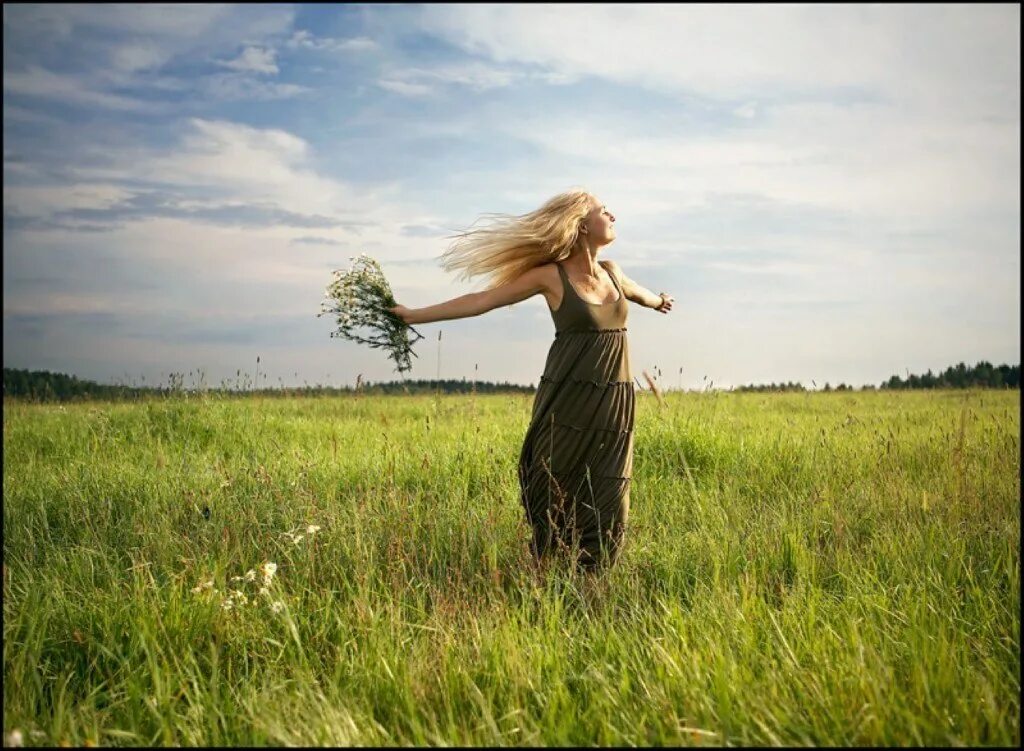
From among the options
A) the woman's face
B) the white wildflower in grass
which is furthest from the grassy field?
the woman's face

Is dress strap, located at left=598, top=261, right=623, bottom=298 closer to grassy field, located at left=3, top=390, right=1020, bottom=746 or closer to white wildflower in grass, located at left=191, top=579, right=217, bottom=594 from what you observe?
grassy field, located at left=3, top=390, right=1020, bottom=746

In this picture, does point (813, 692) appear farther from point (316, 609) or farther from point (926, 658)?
point (316, 609)

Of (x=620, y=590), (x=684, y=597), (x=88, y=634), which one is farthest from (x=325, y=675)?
(x=684, y=597)

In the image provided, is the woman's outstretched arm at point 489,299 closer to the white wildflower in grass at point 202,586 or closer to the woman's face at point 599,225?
the woman's face at point 599,225


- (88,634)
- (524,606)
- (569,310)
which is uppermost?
(569,310)

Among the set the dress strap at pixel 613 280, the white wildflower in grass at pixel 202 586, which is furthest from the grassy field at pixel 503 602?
the dress strap at pixel 613 280

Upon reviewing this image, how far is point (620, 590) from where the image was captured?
197 inches

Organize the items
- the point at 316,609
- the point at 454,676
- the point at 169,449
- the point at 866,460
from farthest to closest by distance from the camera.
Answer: the point at 169,449, the point at 866,460, the point at 316,609, the point at 454,676

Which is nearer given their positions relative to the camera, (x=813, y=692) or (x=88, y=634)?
(x=813, y=692)

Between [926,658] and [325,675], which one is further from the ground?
[926,658]

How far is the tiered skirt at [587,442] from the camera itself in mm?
5496

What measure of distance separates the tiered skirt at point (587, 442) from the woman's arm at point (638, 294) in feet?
2.11

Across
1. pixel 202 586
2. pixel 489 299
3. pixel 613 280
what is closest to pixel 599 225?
pixel 613 280

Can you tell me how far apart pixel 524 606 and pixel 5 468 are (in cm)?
725
